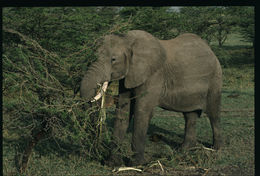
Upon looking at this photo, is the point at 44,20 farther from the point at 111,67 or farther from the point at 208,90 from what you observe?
the point at 208,90

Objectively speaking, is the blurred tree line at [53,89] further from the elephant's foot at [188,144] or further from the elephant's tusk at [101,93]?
the elephant's foot at [188,144]

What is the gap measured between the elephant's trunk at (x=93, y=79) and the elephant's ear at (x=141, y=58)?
518mm

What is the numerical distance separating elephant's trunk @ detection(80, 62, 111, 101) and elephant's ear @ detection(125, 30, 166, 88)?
52cm

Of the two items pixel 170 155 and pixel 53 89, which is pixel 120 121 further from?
pixel 53 89

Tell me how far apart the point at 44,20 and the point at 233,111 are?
6.29 m

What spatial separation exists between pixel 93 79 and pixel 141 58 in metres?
1.06

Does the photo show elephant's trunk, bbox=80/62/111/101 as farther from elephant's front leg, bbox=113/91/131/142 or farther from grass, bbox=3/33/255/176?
grass, bbox=3/33/255/176

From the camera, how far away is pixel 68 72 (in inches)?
251

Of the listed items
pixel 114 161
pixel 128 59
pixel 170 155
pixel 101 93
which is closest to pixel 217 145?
pixel 170 155

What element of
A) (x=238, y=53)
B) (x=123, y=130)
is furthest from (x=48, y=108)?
(x=238, y=53)

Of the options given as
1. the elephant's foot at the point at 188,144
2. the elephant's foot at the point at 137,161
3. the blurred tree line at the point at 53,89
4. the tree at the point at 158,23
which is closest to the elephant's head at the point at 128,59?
the blurred tree line at the point at 53,89

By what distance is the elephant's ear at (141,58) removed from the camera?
21.8ft

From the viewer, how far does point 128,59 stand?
21.8ft

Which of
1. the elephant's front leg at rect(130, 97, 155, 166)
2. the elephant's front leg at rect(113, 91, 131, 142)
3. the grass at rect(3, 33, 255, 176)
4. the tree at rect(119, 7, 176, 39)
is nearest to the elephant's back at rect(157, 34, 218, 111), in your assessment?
the elephant's front leg at rect(130, 97, 155, 166)
